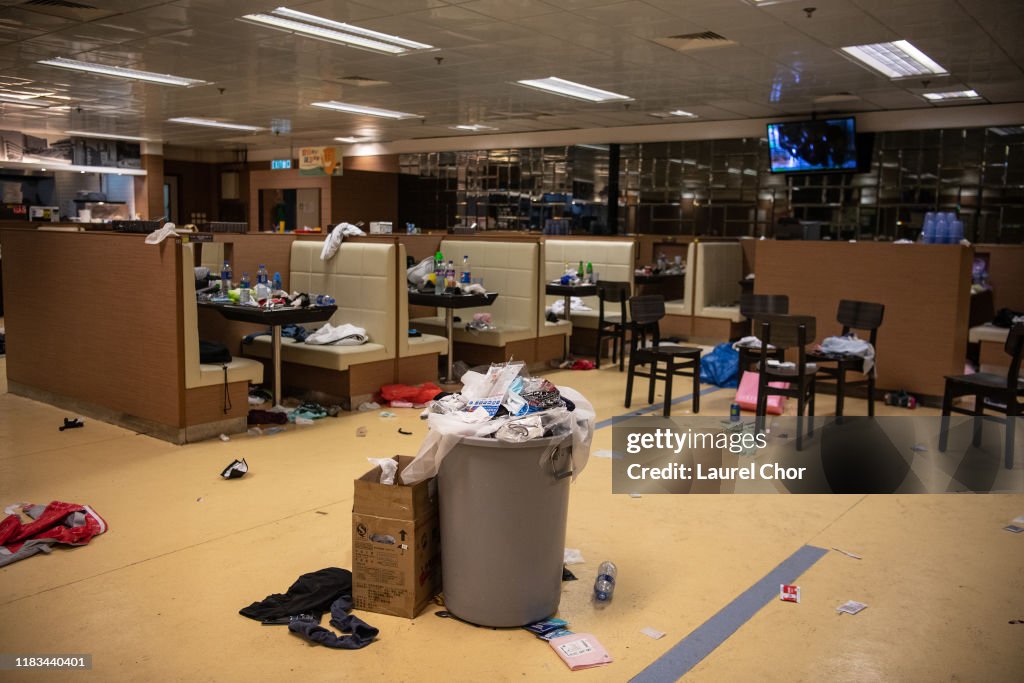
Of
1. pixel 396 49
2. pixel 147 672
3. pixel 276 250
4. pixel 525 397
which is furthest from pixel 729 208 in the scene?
pixel 147 672

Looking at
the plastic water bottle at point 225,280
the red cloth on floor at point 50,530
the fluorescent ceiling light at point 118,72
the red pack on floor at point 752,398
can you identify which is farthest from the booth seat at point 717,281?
the red cloth on floor at point 50,530

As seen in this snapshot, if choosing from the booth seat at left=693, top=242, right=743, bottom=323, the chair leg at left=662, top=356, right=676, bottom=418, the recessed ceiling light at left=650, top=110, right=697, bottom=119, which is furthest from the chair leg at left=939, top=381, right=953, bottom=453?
the recessed ceiling light at left=650, top=110, right=697, bottom=119

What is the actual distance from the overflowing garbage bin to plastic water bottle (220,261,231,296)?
158 inches

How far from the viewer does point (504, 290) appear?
8.37m

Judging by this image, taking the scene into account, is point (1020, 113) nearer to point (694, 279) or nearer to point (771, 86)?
point (771, 86)

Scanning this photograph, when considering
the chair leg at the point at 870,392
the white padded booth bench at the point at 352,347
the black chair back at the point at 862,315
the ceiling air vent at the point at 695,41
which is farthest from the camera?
the ceiling air vent at the point at 695,41

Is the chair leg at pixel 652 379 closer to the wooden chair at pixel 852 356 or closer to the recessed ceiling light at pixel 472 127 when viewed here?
the wooden chair at pixel 852 356

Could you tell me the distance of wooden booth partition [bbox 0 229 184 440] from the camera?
5.48 meters

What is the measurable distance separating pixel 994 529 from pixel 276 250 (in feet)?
19.4

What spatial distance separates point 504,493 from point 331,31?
20.8 ft

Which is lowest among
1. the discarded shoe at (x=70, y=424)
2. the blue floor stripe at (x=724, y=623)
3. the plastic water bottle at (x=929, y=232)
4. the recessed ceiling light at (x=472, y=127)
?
the blue floor stripe at (x=724, y=623)

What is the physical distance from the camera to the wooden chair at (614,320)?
866 cm

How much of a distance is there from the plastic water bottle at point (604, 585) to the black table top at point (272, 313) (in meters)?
3.36

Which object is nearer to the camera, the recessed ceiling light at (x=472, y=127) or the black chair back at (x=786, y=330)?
the black chair back at (x=786, y=330)
